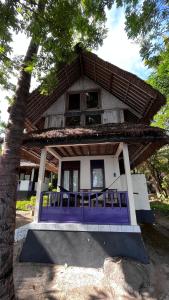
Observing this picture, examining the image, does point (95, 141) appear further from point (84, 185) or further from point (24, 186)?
point (24, 186)

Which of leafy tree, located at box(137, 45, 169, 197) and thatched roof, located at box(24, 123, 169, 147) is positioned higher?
leafy tree, located at box(137, 45, 169, 197)

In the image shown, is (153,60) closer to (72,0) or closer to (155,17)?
(155,17)

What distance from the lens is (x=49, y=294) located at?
3.79 meters

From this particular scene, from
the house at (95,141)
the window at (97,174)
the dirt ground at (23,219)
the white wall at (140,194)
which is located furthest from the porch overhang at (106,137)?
the dirt ground at (23,219)

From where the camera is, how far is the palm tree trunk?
304cm

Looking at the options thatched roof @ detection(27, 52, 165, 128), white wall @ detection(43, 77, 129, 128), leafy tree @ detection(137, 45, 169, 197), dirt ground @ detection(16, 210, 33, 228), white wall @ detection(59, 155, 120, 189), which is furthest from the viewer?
dirt ground @ detection(16, 210, 33, 228)

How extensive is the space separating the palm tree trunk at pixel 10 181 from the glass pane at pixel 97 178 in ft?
17.3

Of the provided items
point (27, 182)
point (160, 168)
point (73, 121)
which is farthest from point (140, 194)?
point (160, 168)

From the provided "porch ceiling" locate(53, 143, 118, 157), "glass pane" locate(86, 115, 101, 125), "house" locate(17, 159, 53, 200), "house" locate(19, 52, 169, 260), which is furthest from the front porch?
"house" locate(17, 159, 53, 200)

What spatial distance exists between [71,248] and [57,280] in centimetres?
105

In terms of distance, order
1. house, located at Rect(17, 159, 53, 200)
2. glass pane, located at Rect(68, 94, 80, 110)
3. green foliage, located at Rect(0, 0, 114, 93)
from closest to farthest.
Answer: green foliage, located at Rect(0, 0, 114, 93) < glass pane, located at Rect(68, 94, 80, 110) < house, located at Rect(17, 159, 53, 200)

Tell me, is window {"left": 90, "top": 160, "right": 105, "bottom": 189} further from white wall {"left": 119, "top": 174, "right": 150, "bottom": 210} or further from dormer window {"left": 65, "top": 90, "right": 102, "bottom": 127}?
white wall {"left": 119, "top": 174, "right": 150, "bottom": 210}

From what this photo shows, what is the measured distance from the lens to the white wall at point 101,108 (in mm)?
7814

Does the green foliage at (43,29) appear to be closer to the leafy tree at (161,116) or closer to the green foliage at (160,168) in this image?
the leafy tree at (161,116)
